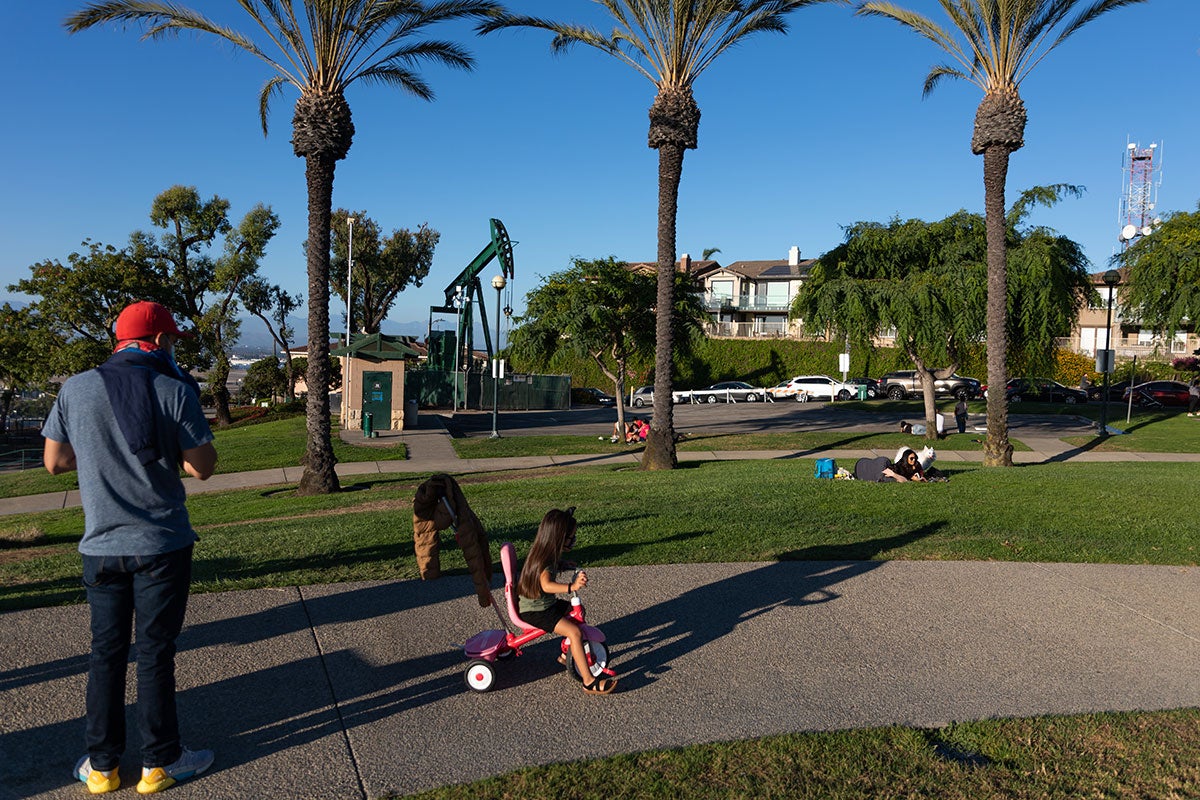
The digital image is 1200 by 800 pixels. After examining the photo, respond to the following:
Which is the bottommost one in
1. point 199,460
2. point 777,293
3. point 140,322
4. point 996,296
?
point 199,460

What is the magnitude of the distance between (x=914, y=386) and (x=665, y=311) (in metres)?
32.7

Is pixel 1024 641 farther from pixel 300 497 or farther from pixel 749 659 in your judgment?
pixel 300 497

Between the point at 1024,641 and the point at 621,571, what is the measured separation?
308cm

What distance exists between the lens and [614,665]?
544cm

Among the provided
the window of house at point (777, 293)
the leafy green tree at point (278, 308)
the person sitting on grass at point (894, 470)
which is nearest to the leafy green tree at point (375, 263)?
the leafy green tree at point (278, 308)

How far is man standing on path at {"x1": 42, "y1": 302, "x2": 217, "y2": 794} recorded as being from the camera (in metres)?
3.72

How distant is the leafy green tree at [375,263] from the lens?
1969 inches

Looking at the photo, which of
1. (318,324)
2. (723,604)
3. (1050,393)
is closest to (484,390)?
(1050,393)

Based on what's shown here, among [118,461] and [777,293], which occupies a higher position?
[777,293]

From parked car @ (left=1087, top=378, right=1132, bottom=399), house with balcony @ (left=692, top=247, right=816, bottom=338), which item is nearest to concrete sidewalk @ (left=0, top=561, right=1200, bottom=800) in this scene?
parked car @ (left=1087, top=378, right=1132, bottom=399)

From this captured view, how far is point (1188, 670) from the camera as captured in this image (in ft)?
18.1

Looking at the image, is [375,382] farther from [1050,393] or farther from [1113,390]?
[1113,390]

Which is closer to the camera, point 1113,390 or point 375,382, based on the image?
point 375,382

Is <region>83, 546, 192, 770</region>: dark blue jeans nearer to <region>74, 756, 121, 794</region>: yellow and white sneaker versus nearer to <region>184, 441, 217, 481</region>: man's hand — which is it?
<region>74, 756, 121, 794</region>: yellow and white sneaker
